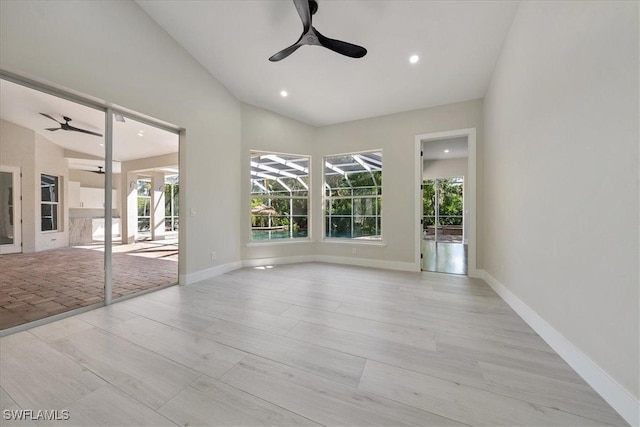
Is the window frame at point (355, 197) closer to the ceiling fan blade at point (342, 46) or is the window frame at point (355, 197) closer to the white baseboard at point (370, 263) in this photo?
the white baseboard at point (370, 263)

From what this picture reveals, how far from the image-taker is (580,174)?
151 centimetres

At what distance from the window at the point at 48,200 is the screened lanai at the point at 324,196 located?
113 inches

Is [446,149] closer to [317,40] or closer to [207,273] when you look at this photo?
[317,40]

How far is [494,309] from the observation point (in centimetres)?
252

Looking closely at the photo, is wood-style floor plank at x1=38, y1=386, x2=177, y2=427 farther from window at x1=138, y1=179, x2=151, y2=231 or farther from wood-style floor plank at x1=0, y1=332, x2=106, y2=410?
window at x1=138, y1=179, x2=151, y2=231

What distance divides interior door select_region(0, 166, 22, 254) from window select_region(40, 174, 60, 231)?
0.48 m

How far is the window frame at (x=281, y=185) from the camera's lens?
15.3ft

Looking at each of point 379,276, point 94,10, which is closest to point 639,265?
point 379,276

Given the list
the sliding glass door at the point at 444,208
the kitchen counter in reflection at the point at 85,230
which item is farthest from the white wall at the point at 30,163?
the sliding glass door at the point at 444,208

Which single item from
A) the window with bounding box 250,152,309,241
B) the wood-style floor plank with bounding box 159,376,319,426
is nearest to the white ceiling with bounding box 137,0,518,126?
the window with bounding box 250,152,309,241

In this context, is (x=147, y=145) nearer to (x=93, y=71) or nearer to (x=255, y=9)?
(x=93, y=71)

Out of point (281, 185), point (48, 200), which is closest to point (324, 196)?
point (281, 185)

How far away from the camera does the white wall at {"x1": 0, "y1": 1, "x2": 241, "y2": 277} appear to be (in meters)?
2.03

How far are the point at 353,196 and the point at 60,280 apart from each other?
194 inches
